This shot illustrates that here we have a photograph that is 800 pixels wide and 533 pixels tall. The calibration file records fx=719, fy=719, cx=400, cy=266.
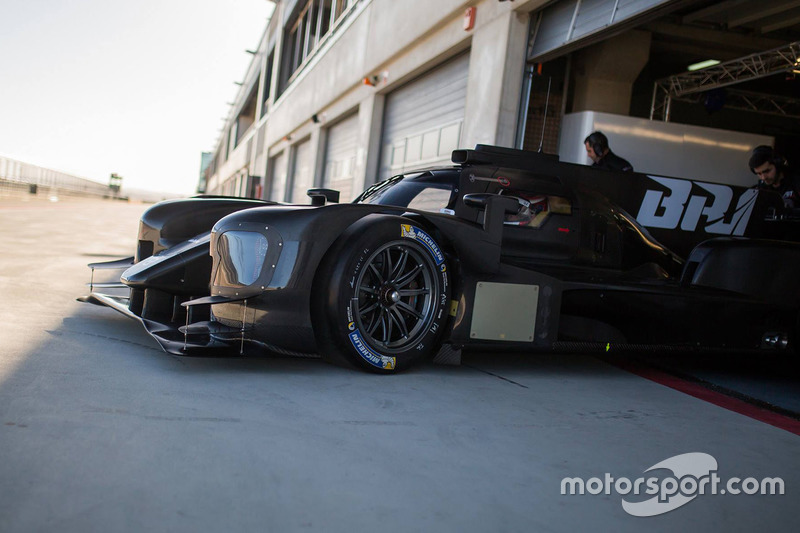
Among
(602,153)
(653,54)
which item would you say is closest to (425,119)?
(602,153)

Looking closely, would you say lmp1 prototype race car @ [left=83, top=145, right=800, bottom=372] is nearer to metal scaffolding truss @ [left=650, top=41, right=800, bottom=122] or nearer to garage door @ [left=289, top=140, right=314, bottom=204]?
metal scaffolding truss @ [left=650, top=41, right=800, bottom=122]

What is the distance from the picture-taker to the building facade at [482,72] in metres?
7.70

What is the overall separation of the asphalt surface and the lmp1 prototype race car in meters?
0.19

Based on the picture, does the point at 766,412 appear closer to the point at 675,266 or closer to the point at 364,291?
the point at 675,266

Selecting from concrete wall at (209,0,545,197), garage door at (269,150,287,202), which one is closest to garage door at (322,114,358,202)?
concrete wall at (209,0,545,197)

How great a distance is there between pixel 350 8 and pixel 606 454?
15.4m

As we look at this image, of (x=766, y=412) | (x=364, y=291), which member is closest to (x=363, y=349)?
(x=364, y=291)

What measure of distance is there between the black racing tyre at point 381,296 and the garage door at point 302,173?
15283mm

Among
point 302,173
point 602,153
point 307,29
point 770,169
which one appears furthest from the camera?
point 307,29

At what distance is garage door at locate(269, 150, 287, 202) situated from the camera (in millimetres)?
23184

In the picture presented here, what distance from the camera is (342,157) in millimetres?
15867

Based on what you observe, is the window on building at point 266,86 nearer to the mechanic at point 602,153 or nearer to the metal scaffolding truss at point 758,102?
the metal scaffolding truss at point 758,102

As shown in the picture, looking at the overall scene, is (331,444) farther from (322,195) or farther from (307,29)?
(307,29)

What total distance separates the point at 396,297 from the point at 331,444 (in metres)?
1.11
